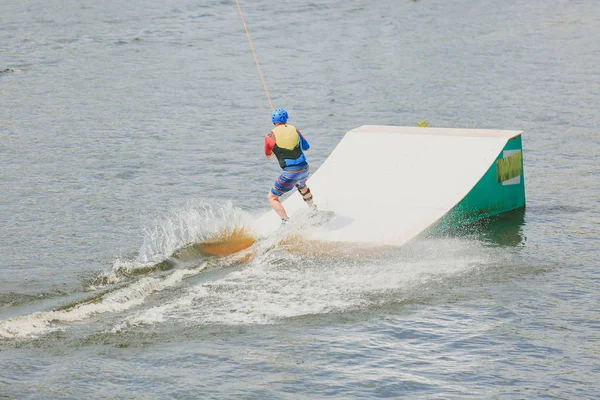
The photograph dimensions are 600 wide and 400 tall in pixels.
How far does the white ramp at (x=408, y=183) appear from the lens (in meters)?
14.4

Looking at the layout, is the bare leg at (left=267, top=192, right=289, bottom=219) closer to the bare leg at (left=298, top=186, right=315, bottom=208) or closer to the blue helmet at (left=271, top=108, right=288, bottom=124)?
the bare leg at (left=298, top=186, right=315, bottom=208)

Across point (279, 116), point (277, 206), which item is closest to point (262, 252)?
point (277, 206)

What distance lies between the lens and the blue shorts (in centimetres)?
1398

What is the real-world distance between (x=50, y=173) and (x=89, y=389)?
391 inches

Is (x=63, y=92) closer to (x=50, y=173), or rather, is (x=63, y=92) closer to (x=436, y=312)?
(x=50, y=173)

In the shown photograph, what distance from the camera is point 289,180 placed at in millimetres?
14023

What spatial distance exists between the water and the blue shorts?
103 centimetres

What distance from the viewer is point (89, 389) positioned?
9555mm

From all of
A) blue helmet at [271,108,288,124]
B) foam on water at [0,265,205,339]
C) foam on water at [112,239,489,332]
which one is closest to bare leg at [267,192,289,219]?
foam on water at [112,239,489,332]

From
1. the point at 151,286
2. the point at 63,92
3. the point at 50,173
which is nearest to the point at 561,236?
the point at 151,286

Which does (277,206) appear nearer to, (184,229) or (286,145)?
(286,145)

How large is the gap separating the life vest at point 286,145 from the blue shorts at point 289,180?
0.15 metres

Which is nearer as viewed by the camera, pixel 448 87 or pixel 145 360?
pixel 145 360

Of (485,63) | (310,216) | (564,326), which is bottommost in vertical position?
(564,326)
